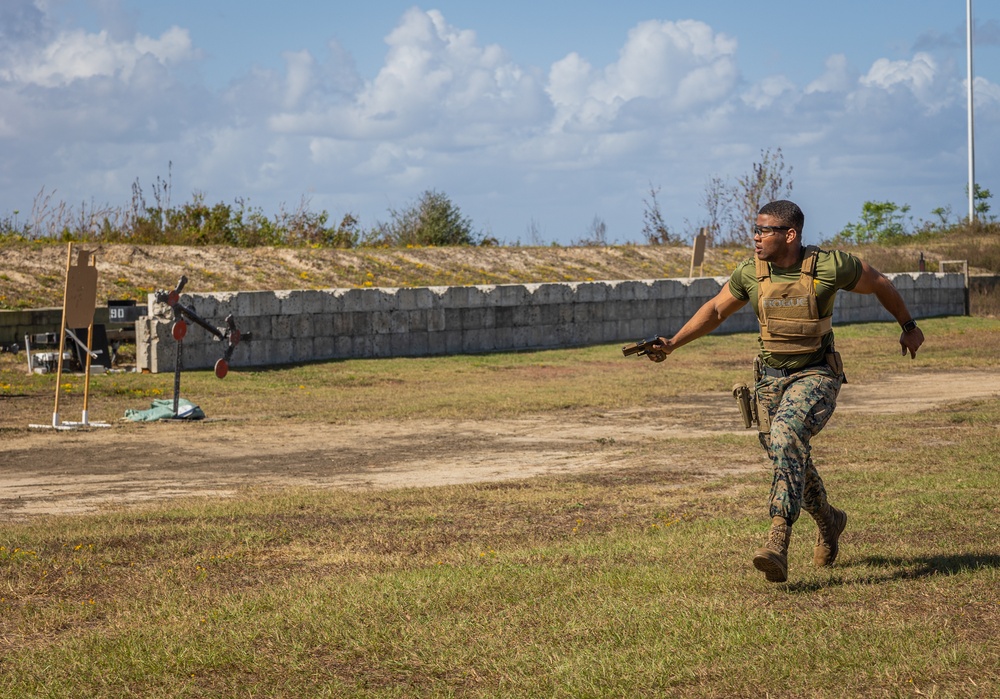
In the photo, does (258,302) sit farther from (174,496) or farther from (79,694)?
(79,694)

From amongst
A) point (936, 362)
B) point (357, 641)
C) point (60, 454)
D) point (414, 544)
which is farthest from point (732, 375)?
point (357, 641)

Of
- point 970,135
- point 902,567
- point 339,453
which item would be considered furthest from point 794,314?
point 970,135

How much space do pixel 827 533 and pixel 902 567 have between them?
423 millimetres

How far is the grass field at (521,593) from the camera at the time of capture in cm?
467

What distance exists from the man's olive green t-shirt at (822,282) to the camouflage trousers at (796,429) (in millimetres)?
73

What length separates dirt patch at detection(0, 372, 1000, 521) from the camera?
34.0ft

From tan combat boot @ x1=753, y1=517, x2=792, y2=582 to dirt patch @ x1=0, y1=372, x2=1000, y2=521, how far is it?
14.5 feet

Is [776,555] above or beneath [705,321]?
beneath

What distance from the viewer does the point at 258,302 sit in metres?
21.8

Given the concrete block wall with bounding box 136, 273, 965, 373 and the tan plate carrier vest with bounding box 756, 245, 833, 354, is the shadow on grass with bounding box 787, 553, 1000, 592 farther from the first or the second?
the concrete block wall with bounding box 136, 273, 965, 373

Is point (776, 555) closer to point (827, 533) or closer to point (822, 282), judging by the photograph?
point (827, 533)

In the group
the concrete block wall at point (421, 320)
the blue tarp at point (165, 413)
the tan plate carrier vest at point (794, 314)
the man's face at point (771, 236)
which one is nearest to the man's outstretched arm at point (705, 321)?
the tan plate carrier vest at point (794, 314)

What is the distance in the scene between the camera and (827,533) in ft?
20.4

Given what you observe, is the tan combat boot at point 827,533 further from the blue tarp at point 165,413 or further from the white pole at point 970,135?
the white pole at point 970,135
